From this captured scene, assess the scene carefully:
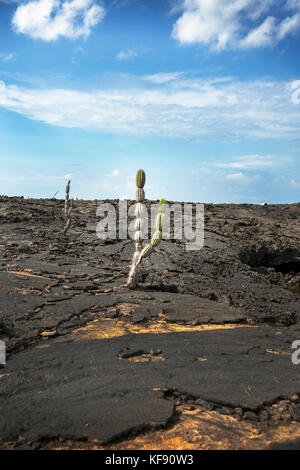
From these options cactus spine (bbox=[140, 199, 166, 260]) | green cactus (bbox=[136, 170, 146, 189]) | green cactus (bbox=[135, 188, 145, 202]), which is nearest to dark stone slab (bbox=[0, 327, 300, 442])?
cactus spine (bbox=[140, 199, 166, 260])

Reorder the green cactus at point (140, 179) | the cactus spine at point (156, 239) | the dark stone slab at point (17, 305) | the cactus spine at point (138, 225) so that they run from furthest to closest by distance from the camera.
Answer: the green cactus at point (140, 179)
the cactus spine at point (156, 239)
the cactus spine at point (138, 225)
the dark stone slab at point (17, 305)

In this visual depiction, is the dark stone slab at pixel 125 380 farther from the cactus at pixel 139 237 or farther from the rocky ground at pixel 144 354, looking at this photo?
the cactus at pixel 139 237

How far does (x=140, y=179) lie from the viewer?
7.45 meters

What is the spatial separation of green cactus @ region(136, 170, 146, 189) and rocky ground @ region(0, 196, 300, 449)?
7.14 ft

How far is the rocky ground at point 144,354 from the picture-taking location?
288cm

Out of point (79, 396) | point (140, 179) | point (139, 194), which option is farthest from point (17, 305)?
point (140, 179)

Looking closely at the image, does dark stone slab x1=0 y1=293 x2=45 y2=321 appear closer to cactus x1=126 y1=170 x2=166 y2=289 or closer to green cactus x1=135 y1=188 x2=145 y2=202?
cactus x1=126 y1=170 x2=166 y2=289

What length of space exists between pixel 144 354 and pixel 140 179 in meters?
4.20

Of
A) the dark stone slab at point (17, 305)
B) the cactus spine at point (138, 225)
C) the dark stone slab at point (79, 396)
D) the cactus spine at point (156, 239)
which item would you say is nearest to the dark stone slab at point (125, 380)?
the dark stone slab at point (79, 396)

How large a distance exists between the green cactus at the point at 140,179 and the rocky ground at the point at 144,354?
2175mm

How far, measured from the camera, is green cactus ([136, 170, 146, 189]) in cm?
743

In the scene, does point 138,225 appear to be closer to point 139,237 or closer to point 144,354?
point 139,237
